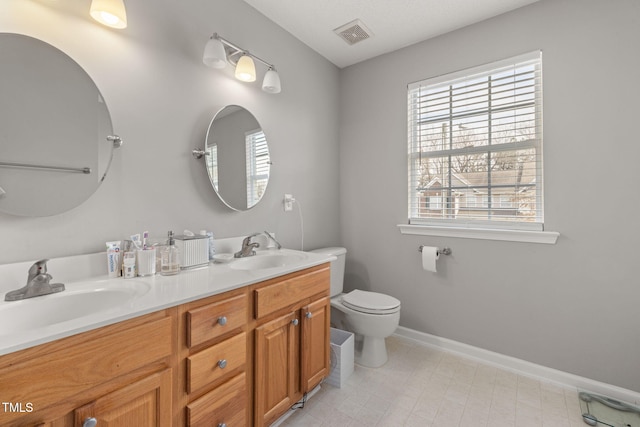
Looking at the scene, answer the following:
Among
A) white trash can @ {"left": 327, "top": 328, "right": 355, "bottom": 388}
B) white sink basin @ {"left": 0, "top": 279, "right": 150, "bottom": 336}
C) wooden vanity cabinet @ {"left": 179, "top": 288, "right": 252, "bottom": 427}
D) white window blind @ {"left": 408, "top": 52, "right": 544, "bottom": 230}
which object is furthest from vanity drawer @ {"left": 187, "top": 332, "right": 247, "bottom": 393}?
white window blind @ {"left": 408, "top": 52, "right": 544, "bottom": 230}

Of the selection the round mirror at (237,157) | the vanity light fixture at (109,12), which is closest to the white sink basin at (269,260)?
the round mirror at (237,157)

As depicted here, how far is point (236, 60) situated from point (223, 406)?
1.87 m

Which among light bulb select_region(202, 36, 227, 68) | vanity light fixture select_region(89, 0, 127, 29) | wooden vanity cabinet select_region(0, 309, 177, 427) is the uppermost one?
light bulb select_region(202, 36, 227, 68)

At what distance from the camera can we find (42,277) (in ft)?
3.19

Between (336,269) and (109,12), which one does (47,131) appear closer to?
(109,12)

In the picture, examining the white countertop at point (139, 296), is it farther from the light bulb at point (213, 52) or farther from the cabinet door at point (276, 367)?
the light bulb at point (213, 52)

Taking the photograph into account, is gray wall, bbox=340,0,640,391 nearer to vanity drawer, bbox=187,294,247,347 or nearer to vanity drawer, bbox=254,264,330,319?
vanity drawer, bbox=254,264,330,319

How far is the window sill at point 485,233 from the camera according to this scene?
6.04 ft

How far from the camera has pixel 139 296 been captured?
0.97 metres

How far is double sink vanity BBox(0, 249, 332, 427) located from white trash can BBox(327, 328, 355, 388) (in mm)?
258

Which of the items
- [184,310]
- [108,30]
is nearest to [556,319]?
[184,310]

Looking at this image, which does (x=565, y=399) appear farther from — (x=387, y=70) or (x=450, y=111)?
(x=387, y=70)

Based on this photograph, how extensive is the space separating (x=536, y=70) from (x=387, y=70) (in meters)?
1.10

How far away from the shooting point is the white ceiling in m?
1.89
